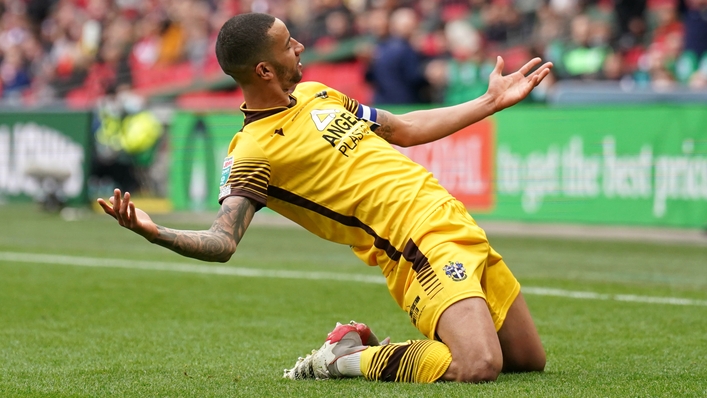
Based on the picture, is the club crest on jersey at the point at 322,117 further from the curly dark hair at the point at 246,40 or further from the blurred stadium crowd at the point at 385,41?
the blurred stadium crowd at the point at 385,41

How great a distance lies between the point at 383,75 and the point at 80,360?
11.7m

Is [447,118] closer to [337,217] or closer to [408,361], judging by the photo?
[337,217]

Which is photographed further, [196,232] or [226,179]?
[226,179]

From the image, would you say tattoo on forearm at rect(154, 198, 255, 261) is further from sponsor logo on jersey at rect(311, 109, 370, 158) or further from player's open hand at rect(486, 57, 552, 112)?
player's open hand at rect(486, 57, 552, 112)

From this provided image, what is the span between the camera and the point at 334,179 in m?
5.21

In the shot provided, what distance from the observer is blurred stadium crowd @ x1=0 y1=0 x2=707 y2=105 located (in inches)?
628

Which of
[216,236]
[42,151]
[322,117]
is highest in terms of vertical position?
[322,117]

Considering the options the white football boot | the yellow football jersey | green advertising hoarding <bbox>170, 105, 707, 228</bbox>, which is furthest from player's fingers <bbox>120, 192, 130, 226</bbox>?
green advertising hoarding <bbox>170, 105, 707, 228</bbox>

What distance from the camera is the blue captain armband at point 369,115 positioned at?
18.4 feet

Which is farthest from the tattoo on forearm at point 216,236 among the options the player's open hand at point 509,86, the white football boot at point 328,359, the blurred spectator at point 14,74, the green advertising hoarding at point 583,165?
the blurred spectator at point 14,74

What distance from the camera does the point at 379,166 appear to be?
17.4ft

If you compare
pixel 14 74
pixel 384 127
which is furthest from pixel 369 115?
pixel 14 74

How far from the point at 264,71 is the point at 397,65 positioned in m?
11.9

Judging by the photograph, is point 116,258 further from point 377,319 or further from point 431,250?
point 431,250
